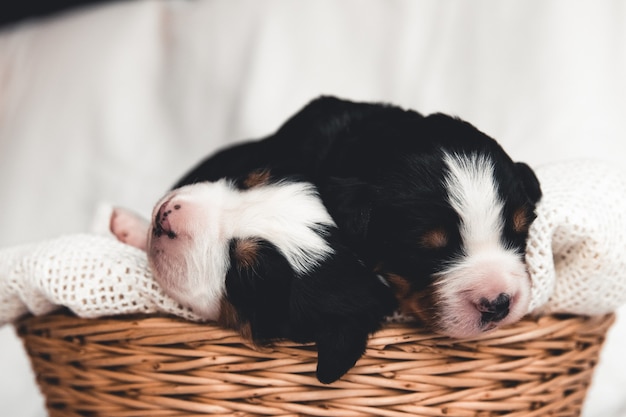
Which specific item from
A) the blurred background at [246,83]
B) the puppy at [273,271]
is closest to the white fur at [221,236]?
the puppy at [273,271]

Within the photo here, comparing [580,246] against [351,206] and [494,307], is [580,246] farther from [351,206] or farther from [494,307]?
[351,206]

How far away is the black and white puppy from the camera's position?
1217mm

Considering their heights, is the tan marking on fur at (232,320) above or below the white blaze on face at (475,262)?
below

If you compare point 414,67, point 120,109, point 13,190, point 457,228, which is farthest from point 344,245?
point 13,190

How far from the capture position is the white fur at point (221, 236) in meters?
1.23

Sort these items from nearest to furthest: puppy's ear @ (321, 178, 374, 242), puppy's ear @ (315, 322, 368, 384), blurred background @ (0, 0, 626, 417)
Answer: puppy's ear @ (315, 322, 368, 384) → puppy's ear @ (321, 178, 374, 242) → blurred background @ (0, 0, 626, 417)

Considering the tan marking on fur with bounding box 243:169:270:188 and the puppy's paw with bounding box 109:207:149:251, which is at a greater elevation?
the tan marking on fur with bounding box 243:169:270:188

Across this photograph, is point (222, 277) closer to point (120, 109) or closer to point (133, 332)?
point (133, 332)

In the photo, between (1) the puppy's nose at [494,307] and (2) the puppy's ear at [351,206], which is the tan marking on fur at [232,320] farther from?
(1) the puppy's nose at [494,307]

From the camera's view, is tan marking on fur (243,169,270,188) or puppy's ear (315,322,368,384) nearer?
puppy's ear (315,322,368,384)

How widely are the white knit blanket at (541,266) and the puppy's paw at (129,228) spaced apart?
0.71 feet

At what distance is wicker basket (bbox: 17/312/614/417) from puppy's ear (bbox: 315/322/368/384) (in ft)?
0.21

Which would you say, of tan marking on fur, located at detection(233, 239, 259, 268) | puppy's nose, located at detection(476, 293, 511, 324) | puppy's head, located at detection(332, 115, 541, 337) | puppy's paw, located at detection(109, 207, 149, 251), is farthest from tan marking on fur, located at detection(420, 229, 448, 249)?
puppy's paw, located at detection(109, 207, 149, 251)

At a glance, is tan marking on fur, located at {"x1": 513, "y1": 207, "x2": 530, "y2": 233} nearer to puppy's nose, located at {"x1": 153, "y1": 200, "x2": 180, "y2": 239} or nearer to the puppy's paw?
puppy's nose, located at {"x1": 153, "y1": 200, "x2": 180, "y2": 239}
